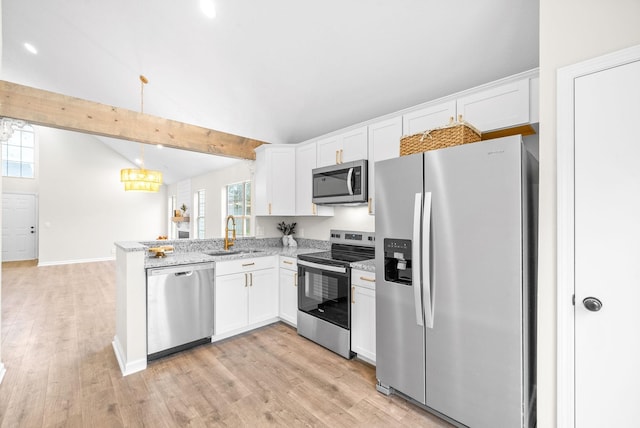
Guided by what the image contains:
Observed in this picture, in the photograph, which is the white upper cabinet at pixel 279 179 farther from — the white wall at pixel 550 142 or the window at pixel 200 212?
the window at pixel 200 212

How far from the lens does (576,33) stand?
140 cm

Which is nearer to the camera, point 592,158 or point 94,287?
point 592,158

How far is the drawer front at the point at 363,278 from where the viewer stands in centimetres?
240

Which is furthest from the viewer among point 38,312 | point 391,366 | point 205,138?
point 38,312

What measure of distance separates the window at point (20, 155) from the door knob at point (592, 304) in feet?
38.7

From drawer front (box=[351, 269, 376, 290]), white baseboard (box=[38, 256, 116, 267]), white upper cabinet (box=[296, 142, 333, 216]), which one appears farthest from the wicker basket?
white baseboard (box=[38, 256, 116, 267])

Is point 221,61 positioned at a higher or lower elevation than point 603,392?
higher

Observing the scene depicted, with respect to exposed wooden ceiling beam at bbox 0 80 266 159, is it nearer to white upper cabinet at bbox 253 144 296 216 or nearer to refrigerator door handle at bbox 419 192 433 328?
white upper cabinet at bbox 253 144 296 216

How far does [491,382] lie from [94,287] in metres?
6.46

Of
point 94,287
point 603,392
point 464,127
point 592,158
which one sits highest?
point 464,127

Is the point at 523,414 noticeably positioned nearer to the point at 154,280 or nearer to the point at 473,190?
the point at 473,190

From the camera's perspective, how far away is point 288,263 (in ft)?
10.9

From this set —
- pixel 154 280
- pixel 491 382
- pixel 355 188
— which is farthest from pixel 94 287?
pixel 491 382

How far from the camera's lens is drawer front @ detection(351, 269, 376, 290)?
7.87 feet
